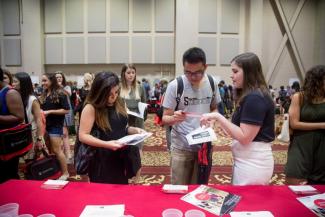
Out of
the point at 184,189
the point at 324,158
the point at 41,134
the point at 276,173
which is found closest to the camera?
the point at 184,189

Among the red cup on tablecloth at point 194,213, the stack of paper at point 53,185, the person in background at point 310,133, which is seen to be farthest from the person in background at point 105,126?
the person in background at point 310,133

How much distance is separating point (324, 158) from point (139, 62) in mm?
12570

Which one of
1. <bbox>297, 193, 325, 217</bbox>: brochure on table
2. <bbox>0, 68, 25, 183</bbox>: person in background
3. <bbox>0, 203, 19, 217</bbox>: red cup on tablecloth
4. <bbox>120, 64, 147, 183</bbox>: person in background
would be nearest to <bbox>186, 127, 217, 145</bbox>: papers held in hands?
<bbox>297, 193, 325, 217</bbox>: brochure on table

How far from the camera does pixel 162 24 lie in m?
14.0

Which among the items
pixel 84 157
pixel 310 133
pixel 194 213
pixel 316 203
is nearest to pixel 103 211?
pixel 194 213

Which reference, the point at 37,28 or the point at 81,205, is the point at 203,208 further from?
the point at 37,28

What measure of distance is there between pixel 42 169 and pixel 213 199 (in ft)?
5.48

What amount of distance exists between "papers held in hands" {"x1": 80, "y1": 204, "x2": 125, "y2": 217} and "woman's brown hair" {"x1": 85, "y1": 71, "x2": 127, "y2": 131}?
0.75 meters

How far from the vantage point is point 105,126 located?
7.10 ft

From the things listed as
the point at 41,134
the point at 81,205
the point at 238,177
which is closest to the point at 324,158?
the point at 238,177

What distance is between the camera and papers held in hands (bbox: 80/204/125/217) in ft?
4.69

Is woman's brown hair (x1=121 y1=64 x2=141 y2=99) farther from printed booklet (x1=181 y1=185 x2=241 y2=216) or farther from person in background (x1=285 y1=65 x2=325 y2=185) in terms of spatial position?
printed booklet (x1=181 y1=185 x2=241 y2=216)

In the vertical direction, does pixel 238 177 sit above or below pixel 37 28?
below

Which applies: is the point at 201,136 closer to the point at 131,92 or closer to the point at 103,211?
the point at 103,211
